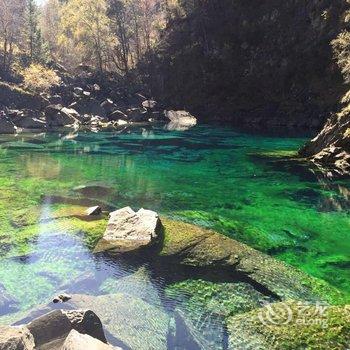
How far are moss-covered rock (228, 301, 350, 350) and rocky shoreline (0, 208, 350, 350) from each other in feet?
0.06

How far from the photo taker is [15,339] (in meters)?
6.43

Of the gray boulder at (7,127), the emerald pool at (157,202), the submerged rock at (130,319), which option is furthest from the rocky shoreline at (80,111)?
the submerged rock at (130,319)

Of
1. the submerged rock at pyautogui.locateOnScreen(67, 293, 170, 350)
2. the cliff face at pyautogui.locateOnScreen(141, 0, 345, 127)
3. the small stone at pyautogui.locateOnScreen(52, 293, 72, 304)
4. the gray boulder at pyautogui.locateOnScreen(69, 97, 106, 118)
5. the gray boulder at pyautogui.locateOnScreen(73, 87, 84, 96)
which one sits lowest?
the submerged rock at pyautogui.locateOnScreen(67, 293, 170, 350)

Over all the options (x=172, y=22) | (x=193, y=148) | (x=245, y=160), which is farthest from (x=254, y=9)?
(x=245, y=160)

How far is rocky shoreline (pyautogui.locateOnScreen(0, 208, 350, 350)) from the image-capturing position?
7688 mm

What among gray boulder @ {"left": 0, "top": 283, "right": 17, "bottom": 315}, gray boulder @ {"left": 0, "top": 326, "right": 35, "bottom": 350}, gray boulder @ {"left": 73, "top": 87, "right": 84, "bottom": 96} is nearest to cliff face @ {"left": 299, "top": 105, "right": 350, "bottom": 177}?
gray boulder @ {"left": 0, "top": 283, "right": 17, "bottom": 315}

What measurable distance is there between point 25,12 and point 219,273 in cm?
7688

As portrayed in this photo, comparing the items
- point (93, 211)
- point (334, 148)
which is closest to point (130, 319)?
point (93, 211)

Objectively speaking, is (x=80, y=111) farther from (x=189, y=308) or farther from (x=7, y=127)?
(x=189, y=308)

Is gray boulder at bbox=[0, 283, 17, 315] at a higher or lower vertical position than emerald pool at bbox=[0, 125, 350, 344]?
lower

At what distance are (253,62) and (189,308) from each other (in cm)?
5662

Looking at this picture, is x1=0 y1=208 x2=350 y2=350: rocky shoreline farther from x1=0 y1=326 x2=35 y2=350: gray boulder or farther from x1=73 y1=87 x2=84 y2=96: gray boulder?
x1=73 y1=87 x2=84 y2=96: gray boulder

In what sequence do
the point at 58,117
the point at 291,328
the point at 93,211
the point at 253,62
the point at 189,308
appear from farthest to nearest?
the point at 253,62, the point at 58,117, the point at 93,211, the point at 189,308, the point at 291,328

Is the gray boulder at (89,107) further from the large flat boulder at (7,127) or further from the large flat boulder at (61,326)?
the large flat boulder at (61,326)
